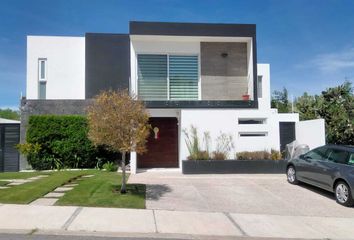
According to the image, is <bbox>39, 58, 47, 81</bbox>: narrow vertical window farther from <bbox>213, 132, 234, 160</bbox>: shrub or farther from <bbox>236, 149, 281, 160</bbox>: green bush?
<bbox>236, 149, 281, 160</bbox>: green bush

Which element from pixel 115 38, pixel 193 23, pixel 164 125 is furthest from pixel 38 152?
pixel 193 23

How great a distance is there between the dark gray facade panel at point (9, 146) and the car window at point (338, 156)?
13861mm

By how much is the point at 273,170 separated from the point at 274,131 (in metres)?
1.79

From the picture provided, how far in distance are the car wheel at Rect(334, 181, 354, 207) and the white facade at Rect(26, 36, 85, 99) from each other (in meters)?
13.9

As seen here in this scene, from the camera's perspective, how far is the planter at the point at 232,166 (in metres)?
15.5

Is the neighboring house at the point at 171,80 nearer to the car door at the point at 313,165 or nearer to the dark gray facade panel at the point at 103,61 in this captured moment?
the dark gray facade panel at the point at 103,61

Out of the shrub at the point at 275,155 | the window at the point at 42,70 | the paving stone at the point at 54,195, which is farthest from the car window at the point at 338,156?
the window at the point at 42,70

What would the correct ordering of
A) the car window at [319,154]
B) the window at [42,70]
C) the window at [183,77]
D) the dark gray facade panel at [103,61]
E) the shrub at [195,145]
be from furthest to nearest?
the window at [42,70], the dark gray facade panel at [103,61], the window at [183,77], the shrub at [195,145], the car window at [319,154]

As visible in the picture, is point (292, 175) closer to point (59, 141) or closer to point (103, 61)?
point (59, 141)

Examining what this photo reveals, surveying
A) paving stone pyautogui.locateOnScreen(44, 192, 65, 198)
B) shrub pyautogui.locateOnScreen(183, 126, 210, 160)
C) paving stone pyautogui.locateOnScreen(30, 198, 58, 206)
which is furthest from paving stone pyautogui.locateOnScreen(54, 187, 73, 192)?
shrub pyautogui.locateOnScreen(183, 126, 210, 160)

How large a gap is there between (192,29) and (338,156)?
889cm

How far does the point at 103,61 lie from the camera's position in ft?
65.7

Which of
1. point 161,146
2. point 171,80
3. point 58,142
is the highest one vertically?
point 171,80

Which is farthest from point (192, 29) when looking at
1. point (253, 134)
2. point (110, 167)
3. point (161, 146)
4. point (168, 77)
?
point (110, 167)
